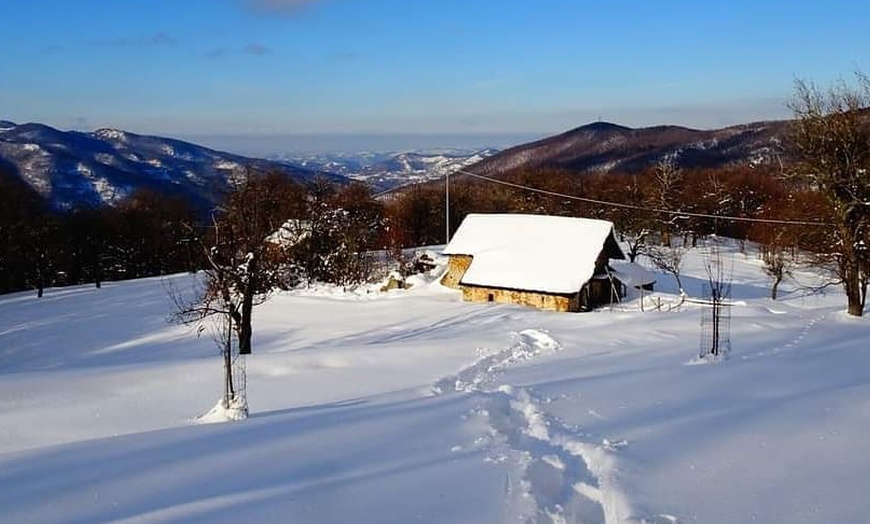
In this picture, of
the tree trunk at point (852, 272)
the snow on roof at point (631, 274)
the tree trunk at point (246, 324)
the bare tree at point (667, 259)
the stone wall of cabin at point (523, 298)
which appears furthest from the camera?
→ the bare tree at point (667, 259)

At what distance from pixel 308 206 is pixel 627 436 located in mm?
39521

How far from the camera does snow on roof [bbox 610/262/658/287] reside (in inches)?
1278

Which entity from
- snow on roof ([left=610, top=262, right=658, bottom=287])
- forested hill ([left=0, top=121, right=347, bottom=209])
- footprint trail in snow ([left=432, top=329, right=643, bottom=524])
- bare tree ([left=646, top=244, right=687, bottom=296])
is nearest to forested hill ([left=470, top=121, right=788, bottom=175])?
forested hill ([left=0, top=121, right=347, bottom=209])

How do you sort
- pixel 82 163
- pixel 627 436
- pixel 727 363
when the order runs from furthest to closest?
1. pixel 82 163
2. pixel 727 363
3. pixel 627 436

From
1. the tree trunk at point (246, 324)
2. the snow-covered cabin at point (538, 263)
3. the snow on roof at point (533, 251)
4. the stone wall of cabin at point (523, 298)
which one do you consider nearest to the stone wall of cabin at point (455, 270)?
the snow-covered cabin at point (538, 263)

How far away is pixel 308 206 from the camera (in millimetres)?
45250

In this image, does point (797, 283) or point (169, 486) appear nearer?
point (169, 486)

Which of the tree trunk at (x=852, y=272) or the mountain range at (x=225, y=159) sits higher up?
the mountain range at (x=225, y=159)

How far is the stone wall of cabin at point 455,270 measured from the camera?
31.8 m

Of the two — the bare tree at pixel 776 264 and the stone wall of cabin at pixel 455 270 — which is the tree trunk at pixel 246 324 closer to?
the stone wall of cabin at pixel 455 270

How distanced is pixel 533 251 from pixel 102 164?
12580 centimetres

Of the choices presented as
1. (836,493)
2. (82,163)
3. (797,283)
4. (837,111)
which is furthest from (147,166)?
(836,493)

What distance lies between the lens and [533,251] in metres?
29.8

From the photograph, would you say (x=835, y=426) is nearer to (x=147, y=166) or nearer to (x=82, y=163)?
(x=82, y=163)
